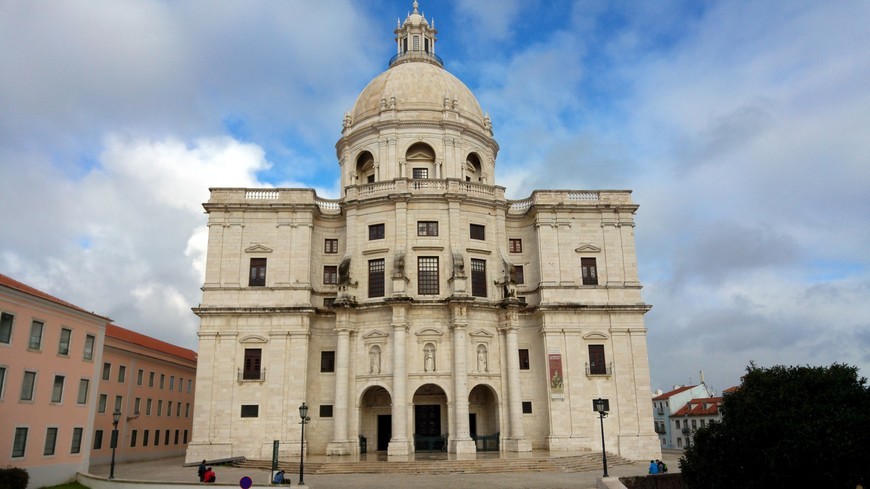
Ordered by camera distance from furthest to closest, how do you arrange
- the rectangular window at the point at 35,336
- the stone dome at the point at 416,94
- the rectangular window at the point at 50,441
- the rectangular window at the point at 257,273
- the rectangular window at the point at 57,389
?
the stone dome at the point at 416,94 < the rectangular window at the point at 257,273 < the rectangular window at the point at 57,389 < the rectangular window at the point at 50,441 < the rectangular window at the point at 35,336

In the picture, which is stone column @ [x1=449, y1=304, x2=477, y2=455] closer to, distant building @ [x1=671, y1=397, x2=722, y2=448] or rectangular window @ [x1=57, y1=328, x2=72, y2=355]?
rectangular window @ [x1=57, y1=328, x2=72, y2=355]

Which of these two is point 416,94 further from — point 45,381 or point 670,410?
point 670,410

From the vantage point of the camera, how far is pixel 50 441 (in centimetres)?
2916

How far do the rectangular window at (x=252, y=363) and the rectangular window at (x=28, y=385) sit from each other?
12.2 m

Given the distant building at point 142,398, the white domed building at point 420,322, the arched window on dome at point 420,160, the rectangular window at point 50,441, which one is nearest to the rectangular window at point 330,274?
the white domed building at point 420,322

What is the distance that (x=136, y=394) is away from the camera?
153 ft

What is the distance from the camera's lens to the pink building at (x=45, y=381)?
88.6ft

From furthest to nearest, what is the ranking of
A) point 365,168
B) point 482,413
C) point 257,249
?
point 365,168 → point 257,249 → point 482,413

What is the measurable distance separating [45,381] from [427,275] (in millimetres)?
20722

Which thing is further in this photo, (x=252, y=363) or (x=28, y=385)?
(x=252, y=363)

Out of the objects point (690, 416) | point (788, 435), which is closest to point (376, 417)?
point (788, 435)

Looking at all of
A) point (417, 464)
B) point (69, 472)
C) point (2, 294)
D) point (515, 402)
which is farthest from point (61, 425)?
point (515, 402)

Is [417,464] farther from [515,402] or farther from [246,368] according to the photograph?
[246,368]

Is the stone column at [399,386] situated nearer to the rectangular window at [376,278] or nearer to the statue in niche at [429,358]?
the statue in niche at [429,358]
